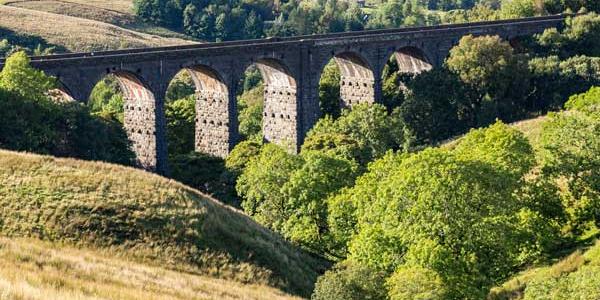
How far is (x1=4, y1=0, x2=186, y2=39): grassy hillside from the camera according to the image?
520 feet

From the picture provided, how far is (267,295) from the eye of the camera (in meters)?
39.3

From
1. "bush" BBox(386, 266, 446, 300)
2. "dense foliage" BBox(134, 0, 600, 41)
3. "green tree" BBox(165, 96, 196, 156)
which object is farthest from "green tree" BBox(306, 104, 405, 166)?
"dense foliage" BBox(134, 0, 600, 41)

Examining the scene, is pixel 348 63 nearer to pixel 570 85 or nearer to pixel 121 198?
pixel 570 85

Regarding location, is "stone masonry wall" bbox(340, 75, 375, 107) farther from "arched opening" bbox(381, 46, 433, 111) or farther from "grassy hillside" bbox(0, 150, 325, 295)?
"grassy hillside" bbox(0, 150, 325, 295)

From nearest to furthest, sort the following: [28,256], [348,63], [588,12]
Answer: [28,256] → [348,63] → [588,12]

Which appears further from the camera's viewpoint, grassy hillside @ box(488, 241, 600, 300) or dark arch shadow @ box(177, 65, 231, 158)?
dark arch shadow @ box(177, 65, 231, 158)

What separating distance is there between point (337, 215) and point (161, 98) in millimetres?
25524

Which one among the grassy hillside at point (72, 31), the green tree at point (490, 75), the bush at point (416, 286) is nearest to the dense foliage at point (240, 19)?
the grassy hillside at point (72, 31)

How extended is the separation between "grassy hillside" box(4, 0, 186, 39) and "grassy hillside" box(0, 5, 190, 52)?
19.8ft

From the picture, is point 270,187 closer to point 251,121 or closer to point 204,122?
point 204,122

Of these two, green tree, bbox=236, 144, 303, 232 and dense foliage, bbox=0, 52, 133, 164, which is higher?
dense foliage, bbox=0, 52, 133, 164

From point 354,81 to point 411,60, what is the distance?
9.71 meters

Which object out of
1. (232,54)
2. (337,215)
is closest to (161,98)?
(232,54)

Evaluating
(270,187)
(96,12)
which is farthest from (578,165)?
(96,12)
